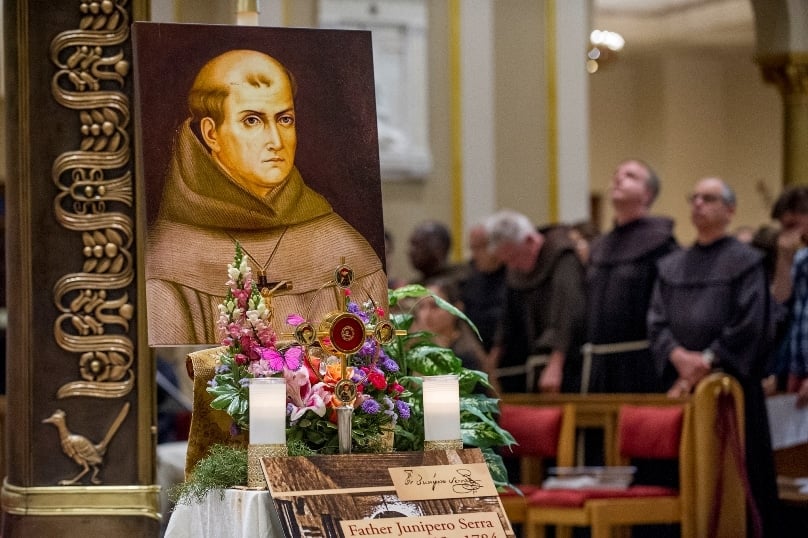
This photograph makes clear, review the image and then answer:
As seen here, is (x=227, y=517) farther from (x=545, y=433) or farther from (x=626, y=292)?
(x=626, y=292)

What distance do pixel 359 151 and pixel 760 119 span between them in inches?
584

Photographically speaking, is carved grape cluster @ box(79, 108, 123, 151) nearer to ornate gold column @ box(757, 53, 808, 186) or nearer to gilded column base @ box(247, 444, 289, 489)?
gilded column base @ box(247, 444, 289, 489)

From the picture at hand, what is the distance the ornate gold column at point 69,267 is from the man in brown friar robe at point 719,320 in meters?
3.48

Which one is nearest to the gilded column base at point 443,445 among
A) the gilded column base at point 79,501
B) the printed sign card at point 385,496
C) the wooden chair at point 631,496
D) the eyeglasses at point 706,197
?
the printed sign card at point 385,496

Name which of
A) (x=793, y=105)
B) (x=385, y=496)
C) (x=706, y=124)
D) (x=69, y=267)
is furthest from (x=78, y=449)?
(x=706, y=124)

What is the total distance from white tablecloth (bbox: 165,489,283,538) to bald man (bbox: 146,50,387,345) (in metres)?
0.60

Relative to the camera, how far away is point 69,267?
17.6 ft

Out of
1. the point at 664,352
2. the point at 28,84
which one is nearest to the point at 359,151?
the point at 28,84

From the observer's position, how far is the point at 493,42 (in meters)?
13.3

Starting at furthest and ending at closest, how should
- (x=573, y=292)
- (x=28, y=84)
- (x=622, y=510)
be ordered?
1. (x=573, y=292)
2. (x=622, y=510)
3. (x=28, y=84)

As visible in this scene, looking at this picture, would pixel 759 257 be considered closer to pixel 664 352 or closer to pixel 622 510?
pixel 664 352

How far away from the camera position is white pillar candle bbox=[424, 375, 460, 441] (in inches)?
167

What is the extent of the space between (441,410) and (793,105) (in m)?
10.8

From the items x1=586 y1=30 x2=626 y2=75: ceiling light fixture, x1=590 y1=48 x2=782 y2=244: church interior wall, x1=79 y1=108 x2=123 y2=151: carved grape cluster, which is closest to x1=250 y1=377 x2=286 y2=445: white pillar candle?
x1=79 y1=108 x2=123 y2=151: carved grape cluster
